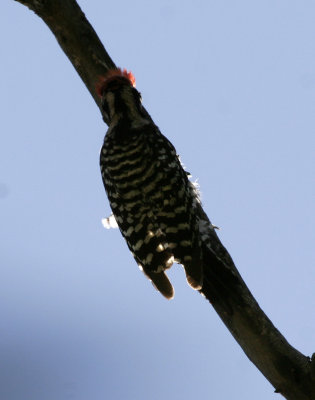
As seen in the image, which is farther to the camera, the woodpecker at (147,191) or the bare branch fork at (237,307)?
the woodpecker at (147,191)

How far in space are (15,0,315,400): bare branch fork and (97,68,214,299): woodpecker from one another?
174 millimetres

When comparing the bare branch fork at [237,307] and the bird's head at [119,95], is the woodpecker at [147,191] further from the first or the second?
the bare branch fork at [237,307]

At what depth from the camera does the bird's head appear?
18.8ft

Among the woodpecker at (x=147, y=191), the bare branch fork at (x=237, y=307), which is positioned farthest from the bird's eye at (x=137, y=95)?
the bare branch fork at (x=237, y=307)

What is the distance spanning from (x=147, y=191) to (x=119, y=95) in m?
0.93

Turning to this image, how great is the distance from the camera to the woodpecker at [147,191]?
5.11m

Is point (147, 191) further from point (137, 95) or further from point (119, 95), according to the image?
point (137, 95)

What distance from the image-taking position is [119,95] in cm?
585

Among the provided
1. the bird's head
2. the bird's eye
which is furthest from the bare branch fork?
the bird's eye

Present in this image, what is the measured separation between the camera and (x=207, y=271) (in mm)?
5094

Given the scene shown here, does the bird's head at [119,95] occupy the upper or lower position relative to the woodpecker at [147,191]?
upper

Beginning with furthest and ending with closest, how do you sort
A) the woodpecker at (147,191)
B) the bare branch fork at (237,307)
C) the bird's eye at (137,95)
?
the bird's eye at (137,95) → the woodpecker at (147,191) → the bare branch fork at (237,307)

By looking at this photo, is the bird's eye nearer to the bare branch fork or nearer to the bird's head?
the bird's head

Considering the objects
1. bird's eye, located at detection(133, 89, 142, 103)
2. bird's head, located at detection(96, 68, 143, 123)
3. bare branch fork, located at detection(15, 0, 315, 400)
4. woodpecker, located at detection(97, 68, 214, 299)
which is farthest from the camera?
bird's eye, located at detection(133, 89, 142, 103)
